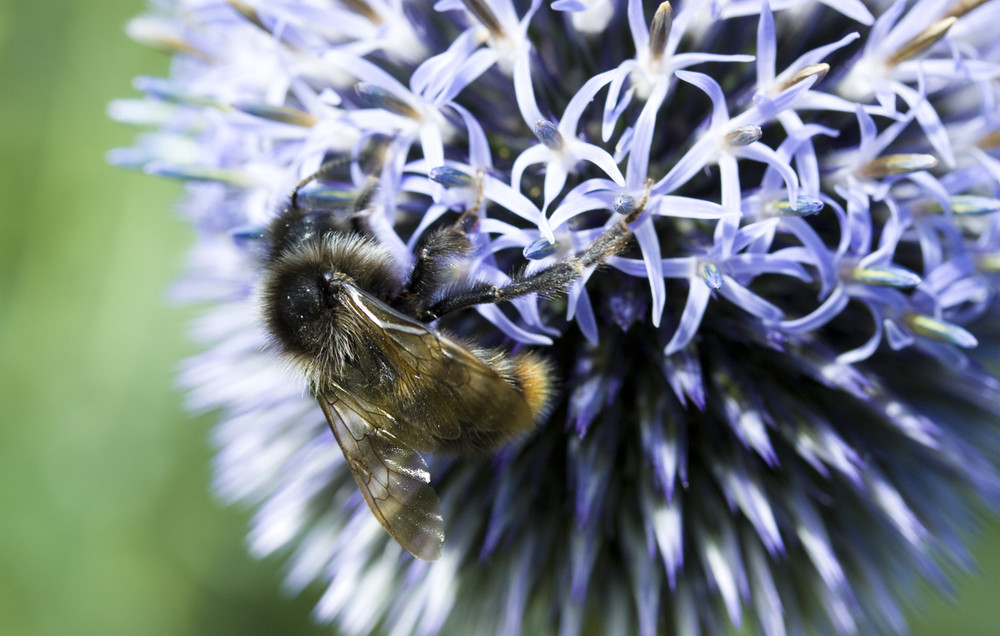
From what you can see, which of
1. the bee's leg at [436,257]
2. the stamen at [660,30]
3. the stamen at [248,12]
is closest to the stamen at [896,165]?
the stamen at [660,30]

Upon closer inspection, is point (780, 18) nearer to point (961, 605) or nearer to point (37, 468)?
point (961, 605)

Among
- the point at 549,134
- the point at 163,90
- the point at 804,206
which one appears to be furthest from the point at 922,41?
the point at 163,90

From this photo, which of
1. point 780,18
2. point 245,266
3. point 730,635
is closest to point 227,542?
point 245,266

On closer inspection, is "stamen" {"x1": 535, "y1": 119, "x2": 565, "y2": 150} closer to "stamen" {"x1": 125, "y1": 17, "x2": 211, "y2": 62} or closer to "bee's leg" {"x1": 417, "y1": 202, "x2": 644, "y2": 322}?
"bee's leg" {"x1": 417, "y1": 202, "x2": 644, "y2": 322}

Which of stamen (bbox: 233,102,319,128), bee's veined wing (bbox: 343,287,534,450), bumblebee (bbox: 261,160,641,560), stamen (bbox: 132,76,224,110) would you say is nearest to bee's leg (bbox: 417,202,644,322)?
bumblebee (bbox: 261,160,641,560)

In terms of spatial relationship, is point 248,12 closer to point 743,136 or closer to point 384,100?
point 384,100
